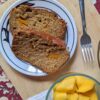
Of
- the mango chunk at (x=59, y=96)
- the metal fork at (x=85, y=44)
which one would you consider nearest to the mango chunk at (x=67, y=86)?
the mango chunk at (x=59, y=96)

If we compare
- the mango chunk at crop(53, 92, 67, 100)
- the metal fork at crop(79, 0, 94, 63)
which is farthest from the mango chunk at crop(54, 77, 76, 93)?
the metal fork at crop(79, 0, 94, 63)

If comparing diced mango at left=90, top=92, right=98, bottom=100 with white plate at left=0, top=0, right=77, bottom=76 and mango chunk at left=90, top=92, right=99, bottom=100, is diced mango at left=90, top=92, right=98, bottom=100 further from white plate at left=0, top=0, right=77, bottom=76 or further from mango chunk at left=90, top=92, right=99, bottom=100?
white plate at left=0, top=0, right=77, bottom=76

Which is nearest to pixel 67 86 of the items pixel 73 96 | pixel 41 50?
pixel 73 96

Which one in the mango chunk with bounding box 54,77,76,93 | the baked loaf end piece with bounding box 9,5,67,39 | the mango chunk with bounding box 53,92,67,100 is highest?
the baked loaf end piece with bounding box 9,5,67,39

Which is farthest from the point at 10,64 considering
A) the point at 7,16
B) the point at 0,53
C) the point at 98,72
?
the point at 98,72

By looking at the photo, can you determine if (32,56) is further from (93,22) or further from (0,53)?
(93,22)

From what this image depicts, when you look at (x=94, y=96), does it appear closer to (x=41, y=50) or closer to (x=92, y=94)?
(x=92, y=94)
